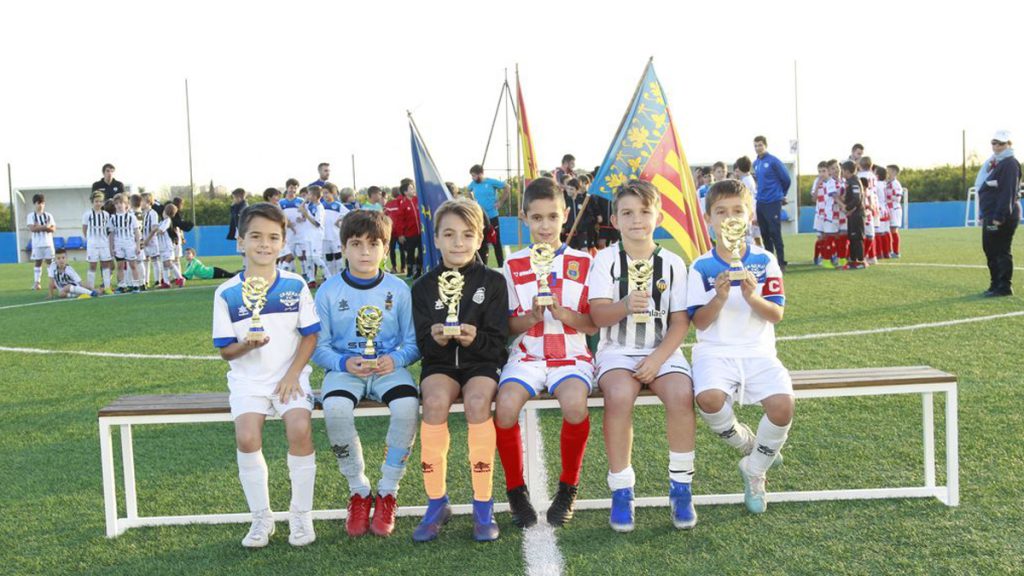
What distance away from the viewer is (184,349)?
8977 mm

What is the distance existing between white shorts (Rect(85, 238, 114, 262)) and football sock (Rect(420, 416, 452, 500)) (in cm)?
1450

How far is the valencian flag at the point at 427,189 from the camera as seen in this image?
6.36 metres

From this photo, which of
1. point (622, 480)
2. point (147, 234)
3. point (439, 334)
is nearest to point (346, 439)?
point (439, 334)

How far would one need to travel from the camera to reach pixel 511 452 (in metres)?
3.93

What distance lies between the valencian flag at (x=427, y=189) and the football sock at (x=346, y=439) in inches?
103

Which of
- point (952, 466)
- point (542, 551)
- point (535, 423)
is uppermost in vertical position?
point (535, 423)

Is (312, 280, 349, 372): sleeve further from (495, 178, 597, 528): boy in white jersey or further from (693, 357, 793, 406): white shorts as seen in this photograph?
(693, 357, 793, 406): white shorts

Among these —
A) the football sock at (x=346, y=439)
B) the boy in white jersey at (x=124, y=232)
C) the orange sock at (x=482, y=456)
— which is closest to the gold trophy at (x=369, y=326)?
the football sock at (x=346, y=439)

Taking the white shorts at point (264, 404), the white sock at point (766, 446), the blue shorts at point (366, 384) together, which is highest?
the blue shorts at point (366, 384)

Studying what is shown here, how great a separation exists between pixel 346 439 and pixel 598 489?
125 centimetres

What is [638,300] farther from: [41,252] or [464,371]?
[41,252]

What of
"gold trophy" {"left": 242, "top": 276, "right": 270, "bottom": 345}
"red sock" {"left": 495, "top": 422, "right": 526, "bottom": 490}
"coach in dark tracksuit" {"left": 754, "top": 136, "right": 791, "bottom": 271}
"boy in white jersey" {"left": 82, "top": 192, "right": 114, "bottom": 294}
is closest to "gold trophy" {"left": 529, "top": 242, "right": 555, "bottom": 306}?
"red sock" {"left": 495, "top": 422, "right": 526, "bottom": 490}

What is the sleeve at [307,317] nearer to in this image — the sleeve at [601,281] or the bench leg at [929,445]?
the sleeve at [601,281]

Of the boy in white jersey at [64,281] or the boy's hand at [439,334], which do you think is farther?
the boy in white jersey at [64,281]
